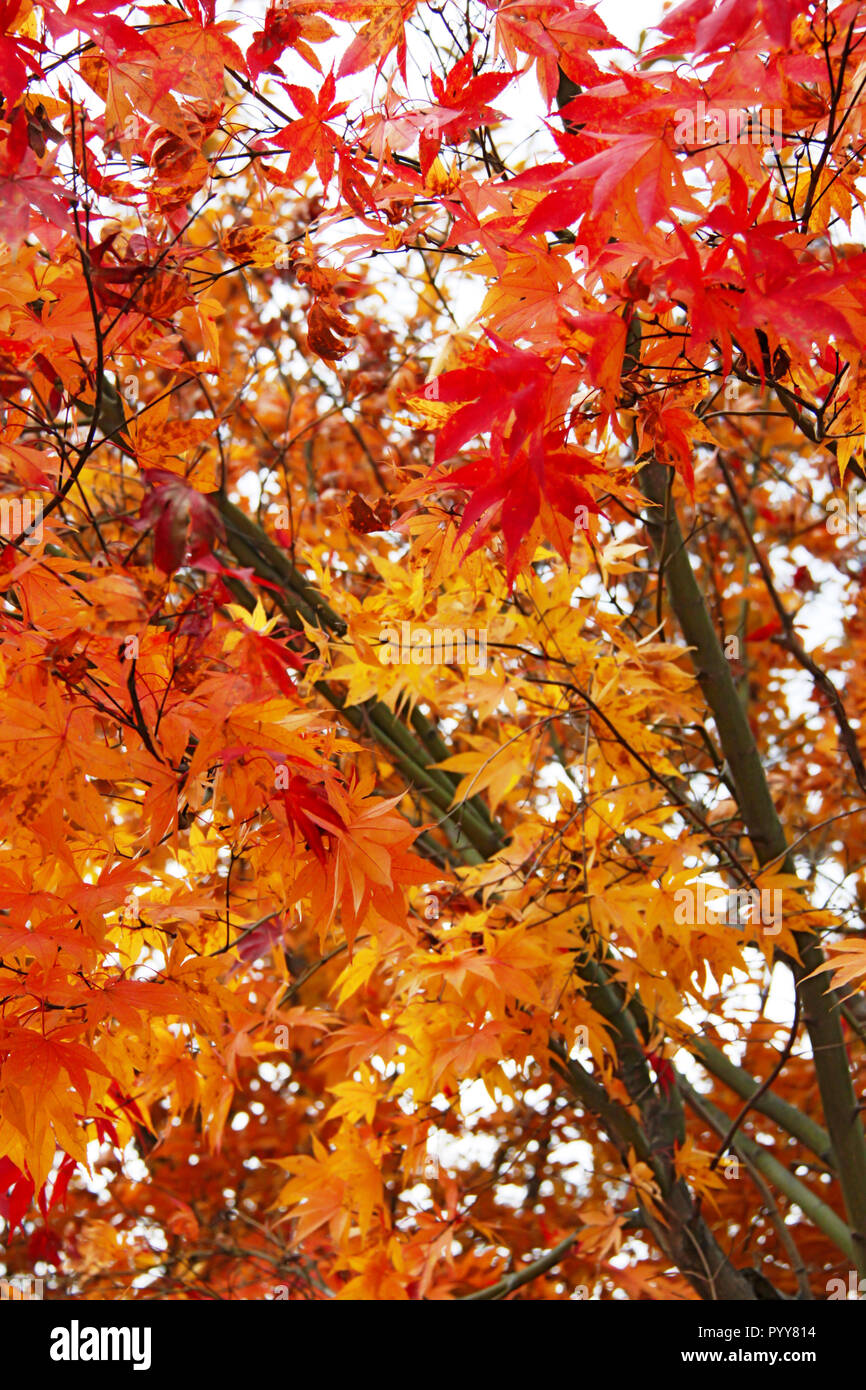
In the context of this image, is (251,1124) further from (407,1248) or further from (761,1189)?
(761,1189)

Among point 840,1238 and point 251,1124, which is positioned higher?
point 251,1124

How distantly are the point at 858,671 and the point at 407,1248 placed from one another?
2386mm

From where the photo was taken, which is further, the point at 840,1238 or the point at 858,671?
the point at 858,671

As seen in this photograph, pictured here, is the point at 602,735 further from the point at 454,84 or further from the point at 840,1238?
the point at 840,1238

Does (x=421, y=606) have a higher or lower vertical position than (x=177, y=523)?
higher

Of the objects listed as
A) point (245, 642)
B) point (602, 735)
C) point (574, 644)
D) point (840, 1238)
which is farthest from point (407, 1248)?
point (245, 642)

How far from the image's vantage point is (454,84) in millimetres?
1439

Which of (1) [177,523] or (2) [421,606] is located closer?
(1) [177,523]

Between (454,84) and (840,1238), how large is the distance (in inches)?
98.9

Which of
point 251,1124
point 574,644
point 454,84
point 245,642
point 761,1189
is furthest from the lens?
point 251,1124

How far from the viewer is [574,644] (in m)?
2.18
